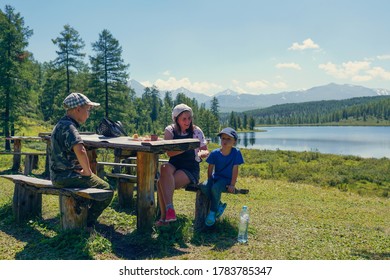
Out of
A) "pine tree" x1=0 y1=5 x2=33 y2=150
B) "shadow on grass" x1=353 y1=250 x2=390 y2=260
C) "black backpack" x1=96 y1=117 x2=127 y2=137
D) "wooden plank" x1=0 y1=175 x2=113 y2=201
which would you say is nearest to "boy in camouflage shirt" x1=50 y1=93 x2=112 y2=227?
"wooden plank" x1=0 y1=175 x2=113 y2=201

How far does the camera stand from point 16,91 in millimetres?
24812

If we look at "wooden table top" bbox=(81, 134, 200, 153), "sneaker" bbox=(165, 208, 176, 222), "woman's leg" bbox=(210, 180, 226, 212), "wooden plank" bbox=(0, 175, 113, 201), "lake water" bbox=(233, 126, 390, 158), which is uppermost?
"wooden table top" bbox=(81, 134, 200, 153)

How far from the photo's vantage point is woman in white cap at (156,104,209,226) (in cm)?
582

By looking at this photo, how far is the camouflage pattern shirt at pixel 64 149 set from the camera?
505 centimetres

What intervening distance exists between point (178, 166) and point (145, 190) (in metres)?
0.75

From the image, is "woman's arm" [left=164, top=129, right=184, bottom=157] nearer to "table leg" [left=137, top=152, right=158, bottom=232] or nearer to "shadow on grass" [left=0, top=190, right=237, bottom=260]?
"table leg" [left=137, top=152, right=158, bottom=232]

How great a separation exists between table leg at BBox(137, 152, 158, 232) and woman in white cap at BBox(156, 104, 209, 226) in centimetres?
17

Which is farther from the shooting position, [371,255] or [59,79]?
[59,79]

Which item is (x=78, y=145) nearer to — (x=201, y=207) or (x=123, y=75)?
(x=201, y=207)

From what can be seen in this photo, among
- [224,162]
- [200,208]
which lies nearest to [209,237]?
[200,208]

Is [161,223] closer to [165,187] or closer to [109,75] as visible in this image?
[165,187]

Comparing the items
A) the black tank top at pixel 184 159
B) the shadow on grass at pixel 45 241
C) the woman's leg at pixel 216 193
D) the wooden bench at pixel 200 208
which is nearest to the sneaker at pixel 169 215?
the wooden bench at pixel 200 208

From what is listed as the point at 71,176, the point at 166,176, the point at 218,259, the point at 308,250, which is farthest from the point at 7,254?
the point at 308,250

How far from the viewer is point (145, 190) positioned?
5824 mm
